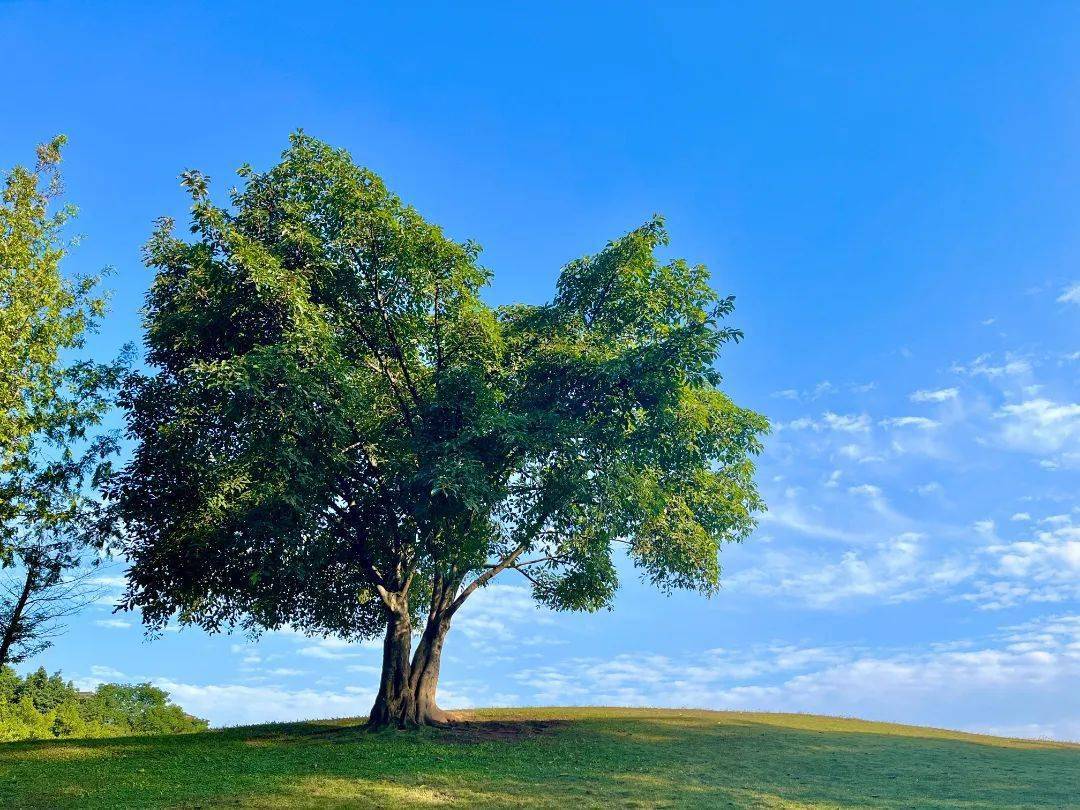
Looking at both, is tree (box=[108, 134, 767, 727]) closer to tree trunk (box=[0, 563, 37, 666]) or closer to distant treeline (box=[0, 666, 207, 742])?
tree trunk (box=[0, 563, 37, 666])

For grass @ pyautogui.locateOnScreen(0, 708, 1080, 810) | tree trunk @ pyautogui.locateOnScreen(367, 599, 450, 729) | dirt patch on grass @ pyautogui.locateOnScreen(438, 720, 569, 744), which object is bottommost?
grass @ pyautogui.locateOnScreen(0, 708, 1080, 810)

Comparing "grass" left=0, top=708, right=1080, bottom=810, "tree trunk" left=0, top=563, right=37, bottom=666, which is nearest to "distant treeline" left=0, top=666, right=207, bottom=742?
"tree trunk" left=0, top=563, right=37, bottom=666

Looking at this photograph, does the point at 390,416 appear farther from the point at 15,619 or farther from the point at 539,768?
the point at 15,619

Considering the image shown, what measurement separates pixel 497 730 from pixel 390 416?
11.3 meters

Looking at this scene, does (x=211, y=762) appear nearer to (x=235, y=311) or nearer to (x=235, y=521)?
(x=235, y=521)

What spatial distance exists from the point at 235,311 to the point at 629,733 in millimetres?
19292

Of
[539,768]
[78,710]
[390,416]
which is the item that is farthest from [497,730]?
[78,710]

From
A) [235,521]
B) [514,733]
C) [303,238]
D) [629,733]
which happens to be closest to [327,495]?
[235,521]

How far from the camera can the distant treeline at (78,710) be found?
55125mm

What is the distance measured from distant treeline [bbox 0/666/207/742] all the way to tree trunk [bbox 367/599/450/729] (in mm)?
30576

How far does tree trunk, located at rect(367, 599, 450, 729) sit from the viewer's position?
28641 millimetres

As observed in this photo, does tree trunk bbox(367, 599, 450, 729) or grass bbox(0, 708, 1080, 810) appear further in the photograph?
tree trunk bbox(367, 599, 450, 729)

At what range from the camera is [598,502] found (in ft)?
80.8

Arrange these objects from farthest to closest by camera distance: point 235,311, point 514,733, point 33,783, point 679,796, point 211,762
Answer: point 514,733, point 235,311, point 211,762, point 33,783, point 679,796
